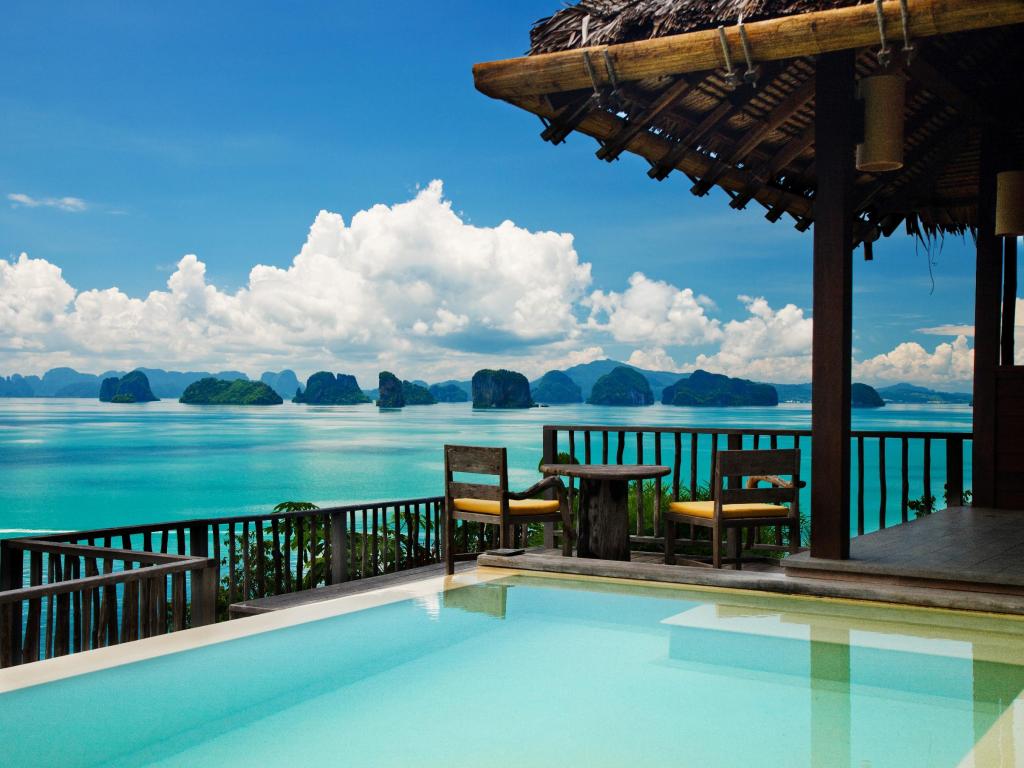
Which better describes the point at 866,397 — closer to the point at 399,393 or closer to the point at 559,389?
the point at 559,389

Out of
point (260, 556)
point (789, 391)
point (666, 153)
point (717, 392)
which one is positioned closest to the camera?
point (666, 153)

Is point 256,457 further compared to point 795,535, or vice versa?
point 256,457

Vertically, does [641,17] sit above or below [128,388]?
above

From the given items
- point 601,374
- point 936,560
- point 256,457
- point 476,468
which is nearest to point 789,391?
point 601,374

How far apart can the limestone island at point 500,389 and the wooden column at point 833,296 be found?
75.0 meters

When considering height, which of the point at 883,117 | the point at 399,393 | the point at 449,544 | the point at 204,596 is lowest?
the point at 204,596

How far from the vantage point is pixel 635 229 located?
74312mm

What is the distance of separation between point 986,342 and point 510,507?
385cm

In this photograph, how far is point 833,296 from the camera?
16.2 ft

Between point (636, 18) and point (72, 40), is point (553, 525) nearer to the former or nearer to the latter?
point (636, 18)

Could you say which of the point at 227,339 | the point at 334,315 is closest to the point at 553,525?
the point at 334,315

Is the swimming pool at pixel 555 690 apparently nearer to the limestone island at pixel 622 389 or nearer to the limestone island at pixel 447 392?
the limestone island at pixel 622 389

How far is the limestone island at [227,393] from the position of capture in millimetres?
90312

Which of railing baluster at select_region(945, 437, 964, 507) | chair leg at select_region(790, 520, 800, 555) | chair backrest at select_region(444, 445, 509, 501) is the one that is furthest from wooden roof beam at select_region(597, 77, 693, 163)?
railing baluster at select_region(945, 437, 964, 507)
